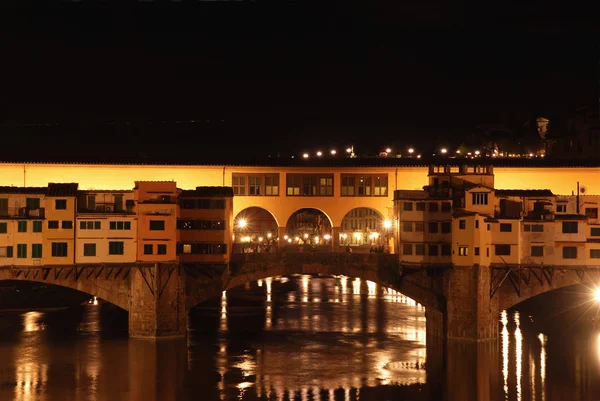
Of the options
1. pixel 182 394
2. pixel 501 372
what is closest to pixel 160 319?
pixel 182 394

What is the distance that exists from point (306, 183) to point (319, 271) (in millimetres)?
7288

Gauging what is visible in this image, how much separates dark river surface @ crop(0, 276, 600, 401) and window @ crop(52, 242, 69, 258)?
414 cm

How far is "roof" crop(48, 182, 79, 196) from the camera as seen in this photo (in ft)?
148

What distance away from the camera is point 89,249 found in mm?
44844

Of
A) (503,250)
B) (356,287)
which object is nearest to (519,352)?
(503,250)

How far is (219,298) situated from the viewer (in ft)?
204

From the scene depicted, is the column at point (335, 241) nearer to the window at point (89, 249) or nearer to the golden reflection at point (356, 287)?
the window at point (89, 249)

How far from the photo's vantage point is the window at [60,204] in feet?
147

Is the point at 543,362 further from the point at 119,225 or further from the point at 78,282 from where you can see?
the point at 78,282

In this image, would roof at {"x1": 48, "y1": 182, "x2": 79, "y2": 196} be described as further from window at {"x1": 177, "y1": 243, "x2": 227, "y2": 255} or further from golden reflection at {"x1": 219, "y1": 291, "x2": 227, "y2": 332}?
golden reflection at {"x1": 219, "y1": 291, "x2": 227, "y2": 332}

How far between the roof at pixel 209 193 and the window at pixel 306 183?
6.35 meters

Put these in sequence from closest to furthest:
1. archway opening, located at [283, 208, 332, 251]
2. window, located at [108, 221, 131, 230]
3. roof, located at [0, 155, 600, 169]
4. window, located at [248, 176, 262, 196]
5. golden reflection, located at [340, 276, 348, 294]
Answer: window, located at [108, 221, 131, 230]
roof, located at [0, 155, 600, 169]
window, located at [248, 176, 262, 196]
golden reflection, located at [340, 276, 348, 294]
archway opening, located at [283, 208, 332, 251]

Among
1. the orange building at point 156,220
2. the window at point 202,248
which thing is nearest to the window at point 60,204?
the orange building at point 156,220

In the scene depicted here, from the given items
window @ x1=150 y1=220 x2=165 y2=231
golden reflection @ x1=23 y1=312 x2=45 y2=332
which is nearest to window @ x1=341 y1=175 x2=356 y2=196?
window @ x1=150 y1=220 x2=165 y2=231
